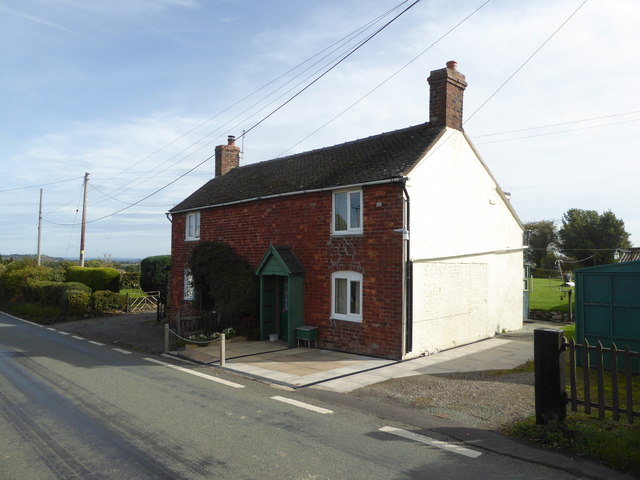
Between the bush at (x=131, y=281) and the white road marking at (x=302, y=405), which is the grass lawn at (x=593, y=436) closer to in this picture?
the white road marking at (x=302, y=405)

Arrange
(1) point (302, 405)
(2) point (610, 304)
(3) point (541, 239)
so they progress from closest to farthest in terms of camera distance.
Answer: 1. (1) point (302, 405)
2. (2) point (610, 304)
3. (3) point (541, 239)

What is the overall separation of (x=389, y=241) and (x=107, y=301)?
1819cm

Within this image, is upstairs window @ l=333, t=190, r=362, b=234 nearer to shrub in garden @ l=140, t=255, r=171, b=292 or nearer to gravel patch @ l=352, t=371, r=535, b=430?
gravel patch @ l=352, t=371, r=535, b=430

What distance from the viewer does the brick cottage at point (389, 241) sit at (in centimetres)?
1271

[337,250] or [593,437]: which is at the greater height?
[337,250]

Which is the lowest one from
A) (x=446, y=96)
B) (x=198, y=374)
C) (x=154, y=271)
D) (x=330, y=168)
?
(x=198, y=374)

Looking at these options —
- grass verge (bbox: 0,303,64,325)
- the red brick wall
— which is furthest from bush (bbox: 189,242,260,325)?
grass verge (bbox: 0,303,64,325)

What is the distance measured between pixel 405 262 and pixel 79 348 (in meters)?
11.2

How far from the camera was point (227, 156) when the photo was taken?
24344mm

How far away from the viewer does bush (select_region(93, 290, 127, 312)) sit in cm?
2384

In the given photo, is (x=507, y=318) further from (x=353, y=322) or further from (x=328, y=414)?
(x=328, y=414)

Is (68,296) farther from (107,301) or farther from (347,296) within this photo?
(347,296)

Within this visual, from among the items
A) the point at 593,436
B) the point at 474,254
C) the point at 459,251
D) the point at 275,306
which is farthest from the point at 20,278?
the point at 593,436

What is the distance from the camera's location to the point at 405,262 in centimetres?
1241
